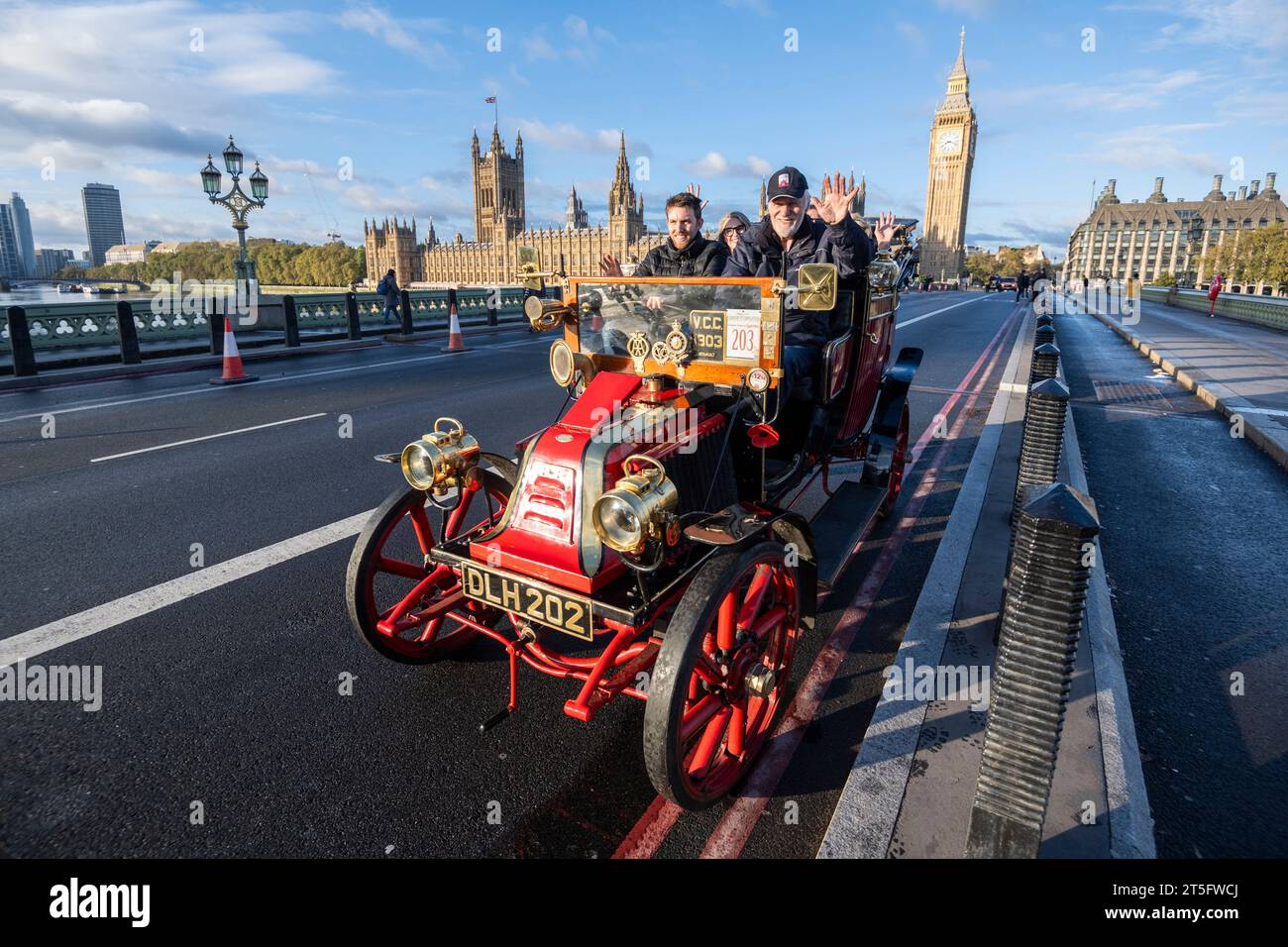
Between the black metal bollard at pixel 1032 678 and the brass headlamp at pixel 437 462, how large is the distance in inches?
91.2

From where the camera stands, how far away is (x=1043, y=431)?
4551mm

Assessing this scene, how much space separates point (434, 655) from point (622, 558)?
1392 mm

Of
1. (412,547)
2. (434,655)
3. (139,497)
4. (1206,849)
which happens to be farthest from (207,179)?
(1206,849)

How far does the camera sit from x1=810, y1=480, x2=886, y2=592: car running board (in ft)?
12.9

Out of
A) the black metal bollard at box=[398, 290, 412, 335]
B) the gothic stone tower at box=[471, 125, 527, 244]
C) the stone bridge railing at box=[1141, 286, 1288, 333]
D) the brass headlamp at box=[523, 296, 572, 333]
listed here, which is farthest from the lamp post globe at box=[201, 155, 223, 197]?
the gothic stone tower at box=[471, 125, 527, 244]

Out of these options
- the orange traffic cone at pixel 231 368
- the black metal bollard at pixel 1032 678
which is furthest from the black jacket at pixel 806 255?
the orange traffic cone at pixel 231 368

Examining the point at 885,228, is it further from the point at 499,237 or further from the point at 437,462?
the point at 499,237

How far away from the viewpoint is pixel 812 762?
9.47 feet

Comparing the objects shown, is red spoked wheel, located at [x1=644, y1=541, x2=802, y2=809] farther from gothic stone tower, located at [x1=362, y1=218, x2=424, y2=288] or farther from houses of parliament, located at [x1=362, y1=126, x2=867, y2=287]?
gothic stone tower, located at [x1=362, y1=218, x2=424, y2=288]

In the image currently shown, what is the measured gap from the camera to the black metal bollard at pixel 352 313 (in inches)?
719

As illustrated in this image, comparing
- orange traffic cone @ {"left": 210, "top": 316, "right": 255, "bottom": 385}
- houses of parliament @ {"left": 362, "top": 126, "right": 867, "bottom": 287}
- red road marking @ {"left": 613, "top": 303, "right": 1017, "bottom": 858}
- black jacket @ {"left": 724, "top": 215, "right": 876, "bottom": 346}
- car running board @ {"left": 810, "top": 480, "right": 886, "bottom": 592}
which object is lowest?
red road marking @ {"left": 613, "top": 303, "right": 1017, "bottom": 858}

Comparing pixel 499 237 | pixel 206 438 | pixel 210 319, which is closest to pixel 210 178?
pixel 210 319

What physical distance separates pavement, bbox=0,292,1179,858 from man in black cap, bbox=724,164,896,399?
Result: 1.56 metres

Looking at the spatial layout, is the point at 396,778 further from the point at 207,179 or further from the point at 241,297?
the point at 207,179
